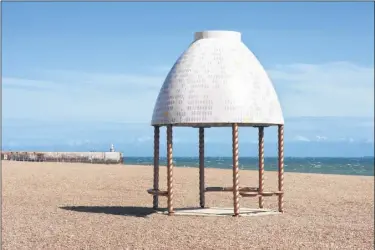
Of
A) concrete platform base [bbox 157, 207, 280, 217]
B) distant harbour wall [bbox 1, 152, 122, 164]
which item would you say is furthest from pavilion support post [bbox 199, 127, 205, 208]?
distant harbour wall [bbox 1, 152, 122, 164]

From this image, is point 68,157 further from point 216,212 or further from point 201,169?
point 216,212

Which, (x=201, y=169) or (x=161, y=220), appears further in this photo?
(x=201, y=169)

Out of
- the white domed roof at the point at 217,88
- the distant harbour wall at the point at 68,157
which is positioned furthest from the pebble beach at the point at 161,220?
the distant harbour wall at the point at 68,157

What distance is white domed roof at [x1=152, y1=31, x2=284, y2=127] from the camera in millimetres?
25266

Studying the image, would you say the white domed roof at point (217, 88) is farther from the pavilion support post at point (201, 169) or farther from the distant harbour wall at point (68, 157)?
the distant harbour wall at point (68, 157)

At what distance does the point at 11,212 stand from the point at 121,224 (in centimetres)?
566

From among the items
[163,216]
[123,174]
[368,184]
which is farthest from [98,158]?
[163,216]

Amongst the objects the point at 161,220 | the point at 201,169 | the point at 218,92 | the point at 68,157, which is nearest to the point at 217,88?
the point at 218,92

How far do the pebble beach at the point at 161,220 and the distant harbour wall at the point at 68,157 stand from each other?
45.8m

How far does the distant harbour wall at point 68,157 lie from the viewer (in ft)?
292

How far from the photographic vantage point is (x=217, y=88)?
25.4 meters

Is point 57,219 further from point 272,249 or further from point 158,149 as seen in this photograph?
point 272,249

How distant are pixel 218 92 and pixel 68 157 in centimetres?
6614

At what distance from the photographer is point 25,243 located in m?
20.0
